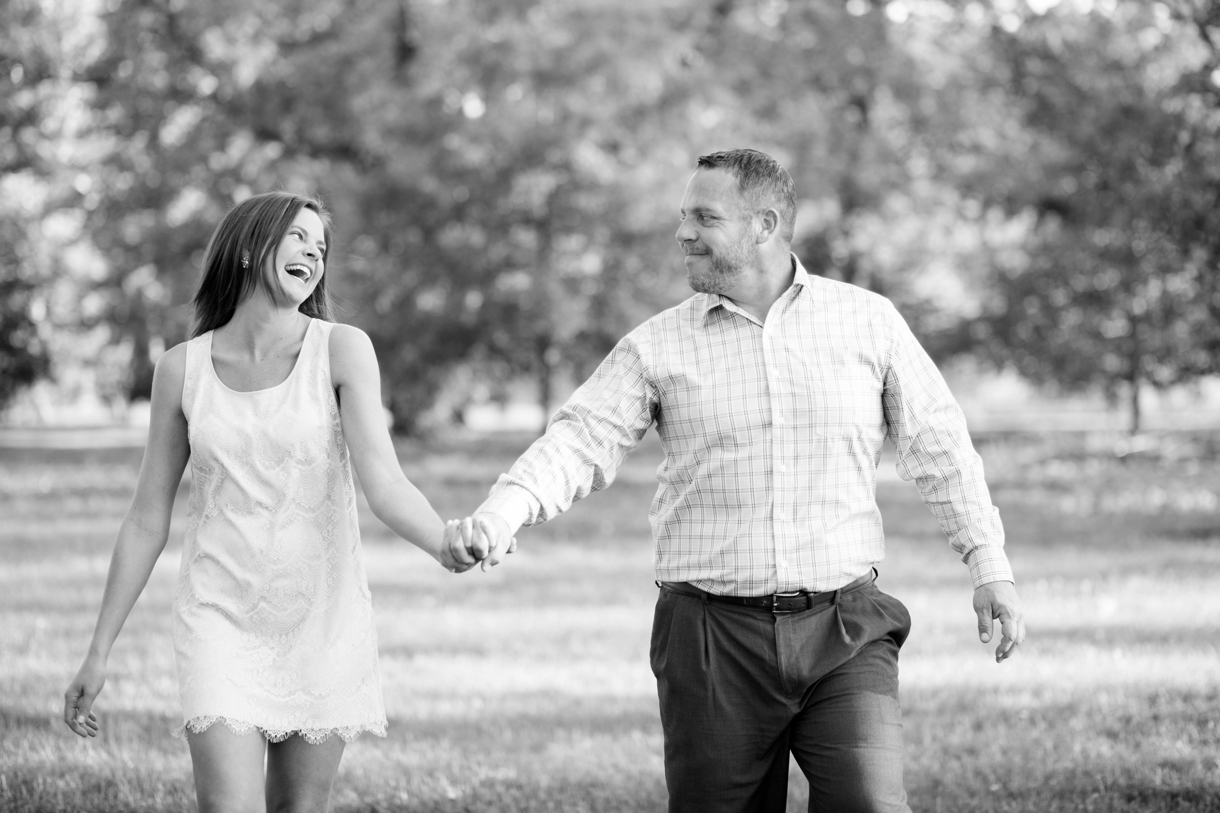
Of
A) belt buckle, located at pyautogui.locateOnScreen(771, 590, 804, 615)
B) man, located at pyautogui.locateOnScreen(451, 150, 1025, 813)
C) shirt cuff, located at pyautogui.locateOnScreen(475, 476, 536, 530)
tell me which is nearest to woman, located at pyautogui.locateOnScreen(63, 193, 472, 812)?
shirt cuff, located at pyautogui.locateOnScreen(475, 476, 536, 530)

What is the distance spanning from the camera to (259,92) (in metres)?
26.9

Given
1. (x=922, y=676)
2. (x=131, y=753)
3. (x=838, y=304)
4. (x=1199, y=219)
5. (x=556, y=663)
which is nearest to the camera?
(x=838, y=304)

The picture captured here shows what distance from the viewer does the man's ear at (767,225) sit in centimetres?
425

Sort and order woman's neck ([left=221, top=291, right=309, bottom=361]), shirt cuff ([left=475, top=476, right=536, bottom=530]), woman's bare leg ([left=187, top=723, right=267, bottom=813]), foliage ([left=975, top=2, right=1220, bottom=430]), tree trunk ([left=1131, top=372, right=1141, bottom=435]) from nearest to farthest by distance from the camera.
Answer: woman's bare leg ([left=187, top=723, right=267, bottom=813]) → shirt cuff ([left=475, top=476, right=536, bottom=530]) → woman's neck ([left=221, top=291, right=309, bottom=361]) → foliage ([left=975, top=2, right=1220, bottom=430]) → tree trunk ([left=1131, top=372, right=1141, bottom=435])

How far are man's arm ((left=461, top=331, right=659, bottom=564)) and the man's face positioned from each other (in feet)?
0.94

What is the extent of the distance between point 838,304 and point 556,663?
5031 millimetres

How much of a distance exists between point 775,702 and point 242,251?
196 centimetres

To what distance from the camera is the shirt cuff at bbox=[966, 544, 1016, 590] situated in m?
4.06

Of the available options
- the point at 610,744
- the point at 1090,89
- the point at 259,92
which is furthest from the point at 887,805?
the point at 259,92

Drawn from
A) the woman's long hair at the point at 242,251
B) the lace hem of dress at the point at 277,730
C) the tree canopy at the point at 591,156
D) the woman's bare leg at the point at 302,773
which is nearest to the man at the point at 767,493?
the lace hem of dress at the point at 277,730

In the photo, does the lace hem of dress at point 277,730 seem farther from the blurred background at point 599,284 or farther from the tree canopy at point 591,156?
the tree canopy at point 591,156

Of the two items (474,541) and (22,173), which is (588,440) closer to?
(474,541)

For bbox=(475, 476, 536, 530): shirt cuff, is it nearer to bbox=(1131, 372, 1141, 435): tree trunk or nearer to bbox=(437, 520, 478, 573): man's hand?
bbox=(437, 520, 478, 573): man's hand

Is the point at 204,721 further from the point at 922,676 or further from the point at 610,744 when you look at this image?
the point at 922,676
